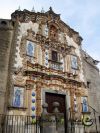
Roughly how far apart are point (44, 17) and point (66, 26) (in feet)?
7.34

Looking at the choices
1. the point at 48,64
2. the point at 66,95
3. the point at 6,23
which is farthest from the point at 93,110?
the point at 6,23

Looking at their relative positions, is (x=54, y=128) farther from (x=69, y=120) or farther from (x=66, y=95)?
(x=66, y=95)

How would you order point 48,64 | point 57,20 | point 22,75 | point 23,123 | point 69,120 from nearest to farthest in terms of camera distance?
1. point 23,123
2. point 22,75
3. point 69,120
4. point 48,64
5. point 57,20

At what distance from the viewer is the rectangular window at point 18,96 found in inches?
416

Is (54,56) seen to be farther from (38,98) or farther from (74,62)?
(38,98)

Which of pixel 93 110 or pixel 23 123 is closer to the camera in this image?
pixel 23 123

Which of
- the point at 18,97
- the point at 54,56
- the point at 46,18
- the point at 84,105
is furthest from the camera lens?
the point at 46,18

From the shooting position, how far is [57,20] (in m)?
15.3

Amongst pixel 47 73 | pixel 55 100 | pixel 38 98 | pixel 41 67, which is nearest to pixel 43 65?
pixel 41 67

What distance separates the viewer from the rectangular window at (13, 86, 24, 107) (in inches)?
416

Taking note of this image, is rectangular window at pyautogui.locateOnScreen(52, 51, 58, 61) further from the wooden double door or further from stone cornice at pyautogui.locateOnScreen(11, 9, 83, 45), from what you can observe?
the wooden double door

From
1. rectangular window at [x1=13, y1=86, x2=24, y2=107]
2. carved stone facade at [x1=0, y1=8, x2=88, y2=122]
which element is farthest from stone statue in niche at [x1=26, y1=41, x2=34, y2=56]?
rectangular window at [x1=13, y1=86, x2=24, y2=107]

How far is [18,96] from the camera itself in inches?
425

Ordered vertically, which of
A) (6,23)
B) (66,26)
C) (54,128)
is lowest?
(54,128)
